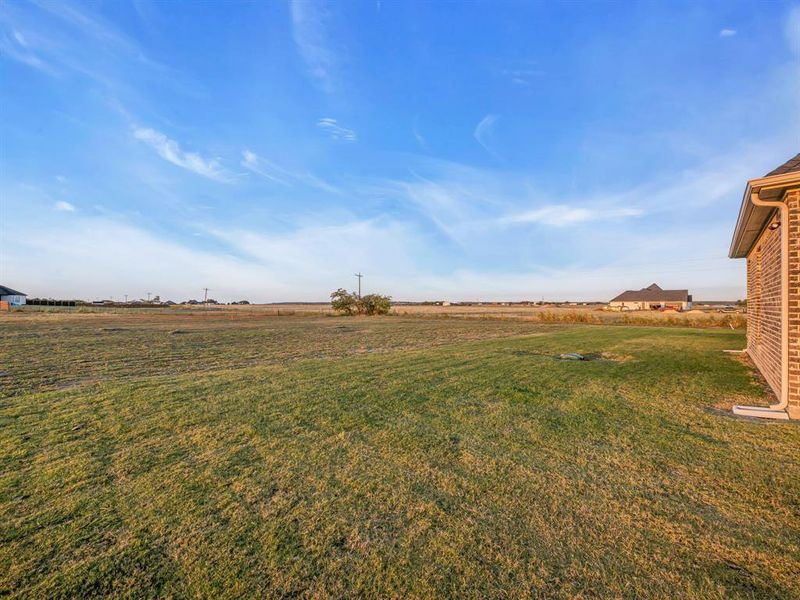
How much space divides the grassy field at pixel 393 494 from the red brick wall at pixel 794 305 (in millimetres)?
783

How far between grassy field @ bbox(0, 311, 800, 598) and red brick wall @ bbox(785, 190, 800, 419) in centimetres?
78

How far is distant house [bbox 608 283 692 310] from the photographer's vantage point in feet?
241

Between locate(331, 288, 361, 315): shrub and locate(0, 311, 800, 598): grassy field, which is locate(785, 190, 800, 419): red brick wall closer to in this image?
locate(0, 311, 800, 598): grassy field

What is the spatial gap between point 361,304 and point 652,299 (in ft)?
202

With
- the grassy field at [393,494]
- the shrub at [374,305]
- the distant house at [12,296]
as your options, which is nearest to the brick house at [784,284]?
the grassy field at [393,494]

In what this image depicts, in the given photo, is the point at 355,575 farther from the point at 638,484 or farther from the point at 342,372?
the point at 342,372

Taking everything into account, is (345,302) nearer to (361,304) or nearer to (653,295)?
(361,304)

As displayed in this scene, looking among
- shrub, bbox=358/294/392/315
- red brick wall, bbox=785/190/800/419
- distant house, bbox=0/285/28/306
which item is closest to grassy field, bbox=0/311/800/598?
red brick wall, bbox=785/190/800/419

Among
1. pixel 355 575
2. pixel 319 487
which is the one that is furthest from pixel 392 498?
pixel 355 575

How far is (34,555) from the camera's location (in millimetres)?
2207

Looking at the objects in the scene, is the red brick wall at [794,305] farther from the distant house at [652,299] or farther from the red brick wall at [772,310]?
the distant house at [652,299]

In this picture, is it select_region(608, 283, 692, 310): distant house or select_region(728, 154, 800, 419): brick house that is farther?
select_region(608, 283, 692, 310): distant house

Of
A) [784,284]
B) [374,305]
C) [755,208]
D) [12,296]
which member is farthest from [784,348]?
[12,296]

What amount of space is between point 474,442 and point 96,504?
3251 millimetres
